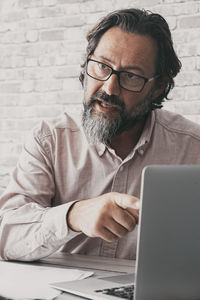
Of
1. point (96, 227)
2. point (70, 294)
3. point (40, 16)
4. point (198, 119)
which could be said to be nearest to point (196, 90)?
point (198, 119)

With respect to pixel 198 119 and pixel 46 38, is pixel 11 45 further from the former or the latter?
pixel 198 119

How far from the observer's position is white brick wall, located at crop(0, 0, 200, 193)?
2.83 m

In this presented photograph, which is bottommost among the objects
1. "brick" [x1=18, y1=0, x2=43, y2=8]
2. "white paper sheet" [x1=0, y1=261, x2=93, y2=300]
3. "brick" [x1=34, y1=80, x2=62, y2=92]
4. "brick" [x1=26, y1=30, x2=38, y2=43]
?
"white paper sheet" [x1=0, y1=261, x2=93, y2=300]

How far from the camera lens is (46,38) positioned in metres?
2.93

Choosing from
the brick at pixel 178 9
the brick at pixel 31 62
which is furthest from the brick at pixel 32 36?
the brick at pixel 178 9

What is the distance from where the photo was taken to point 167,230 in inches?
31.2

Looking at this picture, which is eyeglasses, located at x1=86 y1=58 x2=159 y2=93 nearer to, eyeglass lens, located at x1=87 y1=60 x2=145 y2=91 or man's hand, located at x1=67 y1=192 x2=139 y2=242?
eyeglass lens, located at x1=87 y1=60 x2=145 y2=91

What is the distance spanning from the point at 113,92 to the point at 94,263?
573mm

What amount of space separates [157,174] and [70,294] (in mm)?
342

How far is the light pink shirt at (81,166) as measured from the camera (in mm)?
1578

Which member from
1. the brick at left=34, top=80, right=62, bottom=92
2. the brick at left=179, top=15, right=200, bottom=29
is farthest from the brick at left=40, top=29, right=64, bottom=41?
the brick at left=179, top=15, right=200, bottom=29

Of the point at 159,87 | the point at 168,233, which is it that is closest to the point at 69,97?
the point at 159,87

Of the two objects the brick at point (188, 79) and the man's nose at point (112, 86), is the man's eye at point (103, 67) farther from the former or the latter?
the brick at point (188, 79)

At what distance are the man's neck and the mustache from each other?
157 mm
